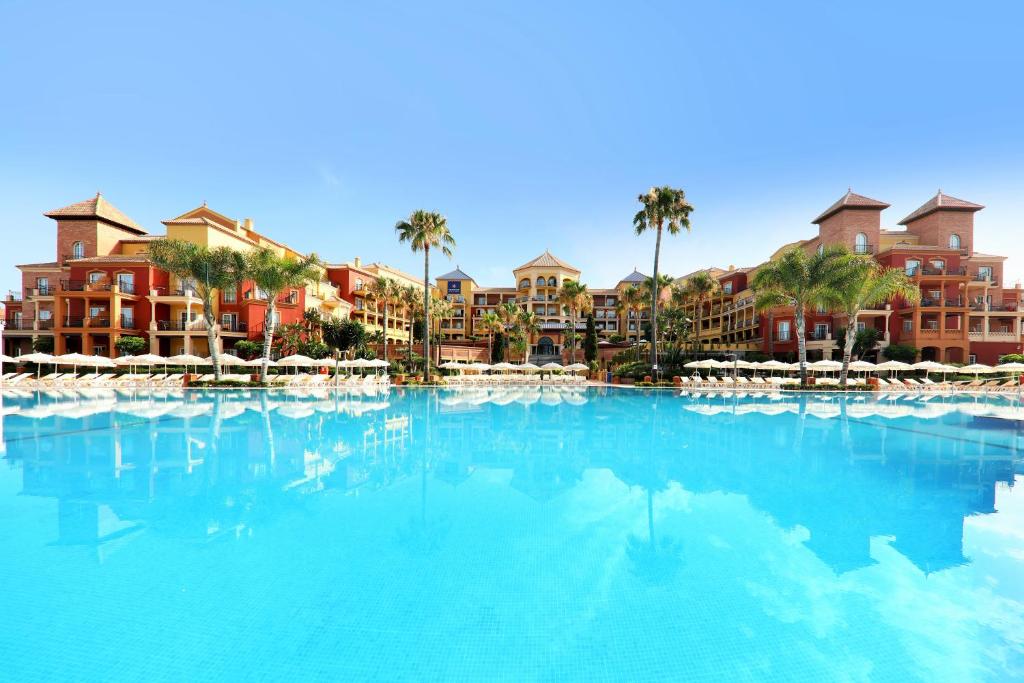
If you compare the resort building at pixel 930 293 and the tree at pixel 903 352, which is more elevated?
the resort building at pixel 930 293

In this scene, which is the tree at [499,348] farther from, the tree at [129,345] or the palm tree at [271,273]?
the tree at [129,345]

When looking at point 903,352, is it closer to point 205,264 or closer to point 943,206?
point 943,206

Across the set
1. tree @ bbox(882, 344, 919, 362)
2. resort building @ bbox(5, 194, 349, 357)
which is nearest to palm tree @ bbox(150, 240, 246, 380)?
resort building @ bbox(5, 194, 349, 357)

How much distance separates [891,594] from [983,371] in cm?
3799

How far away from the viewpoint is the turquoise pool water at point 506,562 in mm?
3773

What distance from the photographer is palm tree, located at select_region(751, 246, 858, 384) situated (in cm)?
2875

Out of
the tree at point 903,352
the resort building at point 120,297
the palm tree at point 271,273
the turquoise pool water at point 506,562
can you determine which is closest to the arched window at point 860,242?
the tree at point 903,352

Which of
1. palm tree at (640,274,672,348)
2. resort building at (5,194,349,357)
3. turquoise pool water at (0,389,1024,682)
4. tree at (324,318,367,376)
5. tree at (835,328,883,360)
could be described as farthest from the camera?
palm tree at (640,274,672,348)

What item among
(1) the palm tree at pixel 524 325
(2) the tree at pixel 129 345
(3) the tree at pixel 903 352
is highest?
(1) the palm tree at pixel 524 325

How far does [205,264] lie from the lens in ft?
92.6

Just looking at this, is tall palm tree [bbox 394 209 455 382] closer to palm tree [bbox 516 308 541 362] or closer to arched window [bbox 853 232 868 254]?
palm tree [bbox 516 308 541 362]

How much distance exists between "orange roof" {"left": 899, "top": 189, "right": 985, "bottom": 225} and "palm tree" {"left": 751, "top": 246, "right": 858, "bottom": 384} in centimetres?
1945

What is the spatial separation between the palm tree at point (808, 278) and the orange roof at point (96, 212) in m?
50.8

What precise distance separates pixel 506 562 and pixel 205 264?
98.1ft
